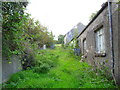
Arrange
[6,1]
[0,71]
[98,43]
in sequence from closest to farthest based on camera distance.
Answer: [6,1]
[0,71]
[98,43]

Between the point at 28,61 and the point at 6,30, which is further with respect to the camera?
the point at 28,61

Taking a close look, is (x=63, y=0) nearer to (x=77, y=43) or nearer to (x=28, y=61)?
(x=28, y=61)

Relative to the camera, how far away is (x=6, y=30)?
3.14 m

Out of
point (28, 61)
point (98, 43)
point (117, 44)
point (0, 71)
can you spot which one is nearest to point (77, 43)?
point (98, 43)

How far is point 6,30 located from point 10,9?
27.6 inches

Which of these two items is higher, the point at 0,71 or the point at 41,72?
the point at 0,71

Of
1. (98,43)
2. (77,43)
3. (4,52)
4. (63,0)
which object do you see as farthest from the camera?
(77,43)

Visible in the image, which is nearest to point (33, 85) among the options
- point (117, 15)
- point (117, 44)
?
point (117, 44)

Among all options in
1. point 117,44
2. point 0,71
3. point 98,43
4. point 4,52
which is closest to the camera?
point 4,52

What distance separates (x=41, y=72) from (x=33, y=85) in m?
1.66

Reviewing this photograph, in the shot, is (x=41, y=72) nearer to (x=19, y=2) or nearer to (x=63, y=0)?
(x=19, y=2)

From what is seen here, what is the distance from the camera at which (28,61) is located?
243 inches

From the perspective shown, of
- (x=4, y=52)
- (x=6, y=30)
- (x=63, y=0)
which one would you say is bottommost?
(x=4, y=52)

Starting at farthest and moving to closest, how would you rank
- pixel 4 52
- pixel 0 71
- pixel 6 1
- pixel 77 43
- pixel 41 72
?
pixel 77 43 → pixel 41 72 → pixel 0 71 → pixel 4 52 → pixel 6 1
